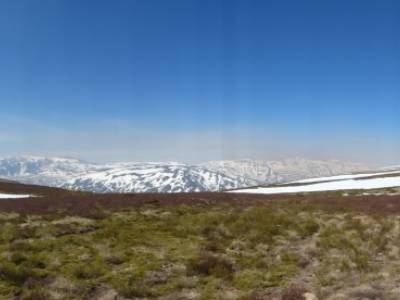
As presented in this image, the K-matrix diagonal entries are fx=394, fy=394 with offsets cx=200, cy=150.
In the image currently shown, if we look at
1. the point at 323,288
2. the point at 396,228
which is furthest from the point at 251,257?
the point at 396,228

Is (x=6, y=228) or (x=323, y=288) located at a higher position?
(x=6, y=228)

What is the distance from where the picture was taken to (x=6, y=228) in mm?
24719

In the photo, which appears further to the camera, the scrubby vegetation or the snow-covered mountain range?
the snow-covered mountain range

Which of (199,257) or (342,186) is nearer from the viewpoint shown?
(199,257)

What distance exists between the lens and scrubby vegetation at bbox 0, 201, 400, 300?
14398 mm

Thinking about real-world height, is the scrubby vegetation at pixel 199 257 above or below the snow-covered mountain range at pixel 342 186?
below

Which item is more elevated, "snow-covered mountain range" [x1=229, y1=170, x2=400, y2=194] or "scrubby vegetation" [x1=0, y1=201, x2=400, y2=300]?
"snow-covered mountain range" [x1=229, y1=170, x2=400, y2=194]

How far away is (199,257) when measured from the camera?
62.5 feet

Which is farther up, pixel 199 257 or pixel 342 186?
pixel 342 186

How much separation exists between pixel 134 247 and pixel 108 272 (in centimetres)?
473

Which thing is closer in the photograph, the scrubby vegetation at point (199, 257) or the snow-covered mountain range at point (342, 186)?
the scrubby vegetation at point (199, 257)

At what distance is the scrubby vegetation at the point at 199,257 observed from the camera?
567 inches

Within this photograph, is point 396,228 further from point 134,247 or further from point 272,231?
point 134,247

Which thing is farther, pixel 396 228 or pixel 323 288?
pixel 396 228
